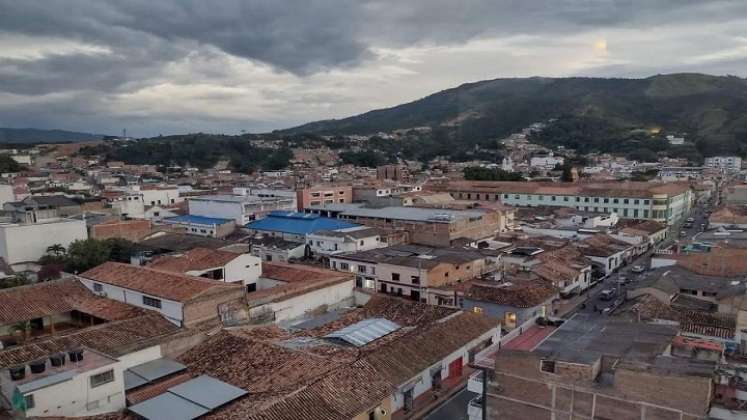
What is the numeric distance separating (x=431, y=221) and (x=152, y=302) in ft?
75.2

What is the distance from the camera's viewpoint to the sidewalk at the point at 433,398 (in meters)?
17.3

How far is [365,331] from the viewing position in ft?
64.7

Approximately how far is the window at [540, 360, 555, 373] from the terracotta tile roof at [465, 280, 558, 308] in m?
10.7

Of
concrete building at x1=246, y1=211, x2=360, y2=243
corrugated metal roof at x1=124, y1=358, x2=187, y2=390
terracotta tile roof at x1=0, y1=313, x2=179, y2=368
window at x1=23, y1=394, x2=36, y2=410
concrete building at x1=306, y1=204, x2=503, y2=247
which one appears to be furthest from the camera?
concrete building at x1=246, y1=211, x2=360, y2=243

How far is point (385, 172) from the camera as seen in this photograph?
99.8 m

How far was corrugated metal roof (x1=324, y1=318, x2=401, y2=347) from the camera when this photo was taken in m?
19.0

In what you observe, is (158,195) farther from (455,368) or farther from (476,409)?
(476,409)

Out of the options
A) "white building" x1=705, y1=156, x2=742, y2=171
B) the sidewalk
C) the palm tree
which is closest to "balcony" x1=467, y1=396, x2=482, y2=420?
the sidewalk

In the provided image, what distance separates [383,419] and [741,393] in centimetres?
927

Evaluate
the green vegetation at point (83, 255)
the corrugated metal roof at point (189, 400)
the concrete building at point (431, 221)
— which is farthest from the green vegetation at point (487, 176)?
the corrugated metal roof at point (189, 400)

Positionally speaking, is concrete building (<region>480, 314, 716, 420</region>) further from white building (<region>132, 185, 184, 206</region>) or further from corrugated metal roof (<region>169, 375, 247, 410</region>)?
white building (<region>132, 185, 184, 206</region>)

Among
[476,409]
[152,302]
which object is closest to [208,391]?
[152,302]

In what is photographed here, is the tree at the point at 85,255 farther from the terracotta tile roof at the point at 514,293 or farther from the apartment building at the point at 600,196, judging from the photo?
the apartment building at the point at 600,196

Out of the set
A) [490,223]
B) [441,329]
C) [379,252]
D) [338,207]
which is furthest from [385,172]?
[441,329]
